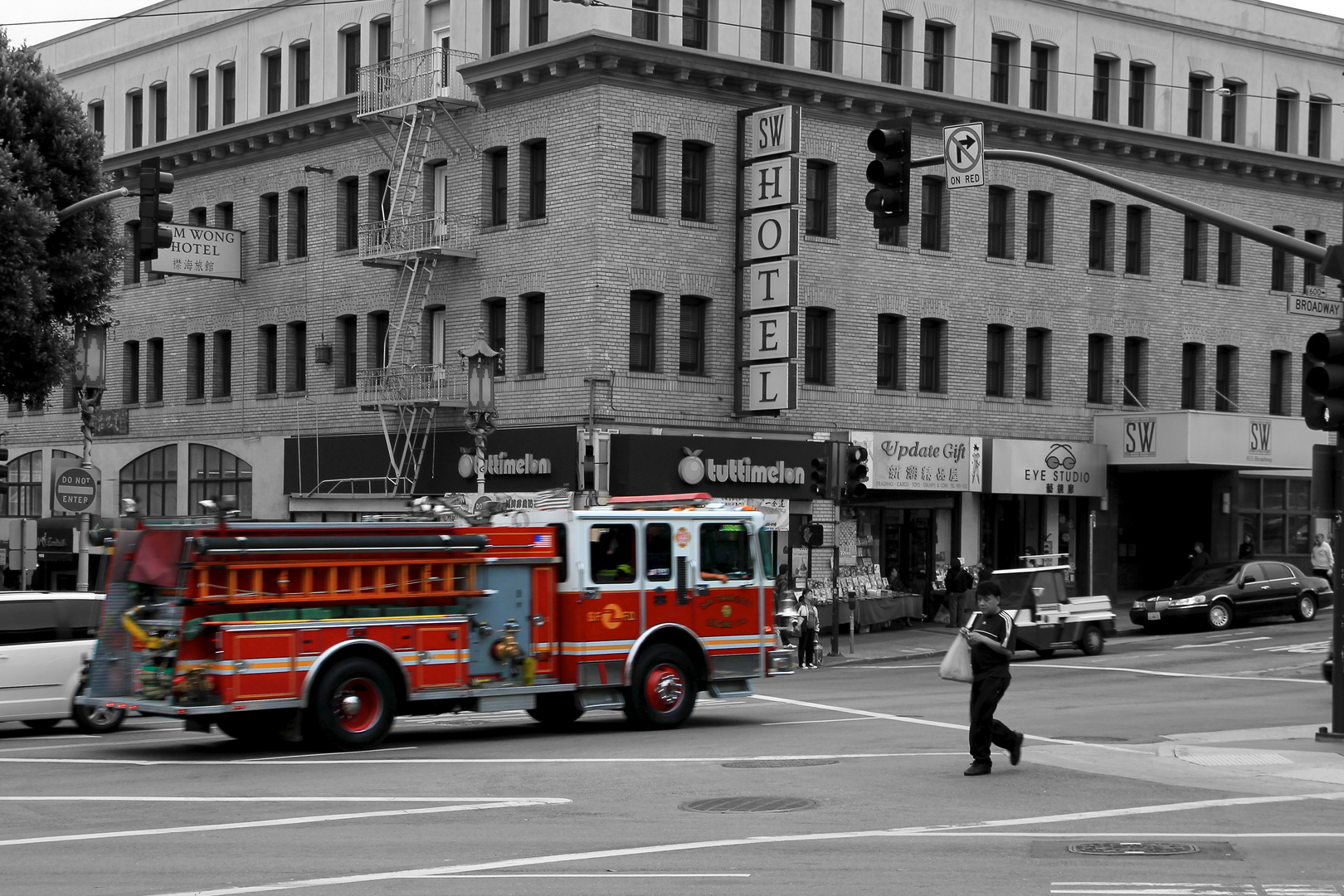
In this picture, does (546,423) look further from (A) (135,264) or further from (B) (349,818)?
(B) (349,818)

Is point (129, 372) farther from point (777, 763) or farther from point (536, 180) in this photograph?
point (777, 763)

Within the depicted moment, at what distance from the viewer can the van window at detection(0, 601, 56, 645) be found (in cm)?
2030

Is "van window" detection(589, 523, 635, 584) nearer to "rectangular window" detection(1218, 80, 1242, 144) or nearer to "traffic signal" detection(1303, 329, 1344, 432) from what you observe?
"traffic signal" detection(1303, 329, 1344, 432)

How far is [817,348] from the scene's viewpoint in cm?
3941

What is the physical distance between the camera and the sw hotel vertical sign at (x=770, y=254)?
36.3 m

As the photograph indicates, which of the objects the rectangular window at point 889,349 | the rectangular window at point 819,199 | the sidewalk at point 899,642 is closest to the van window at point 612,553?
the sidewalk at point 899,642

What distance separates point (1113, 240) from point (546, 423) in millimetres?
15941

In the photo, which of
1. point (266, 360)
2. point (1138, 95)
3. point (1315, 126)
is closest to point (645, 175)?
point (266, 360)

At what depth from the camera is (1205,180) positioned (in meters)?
Result: 45.8

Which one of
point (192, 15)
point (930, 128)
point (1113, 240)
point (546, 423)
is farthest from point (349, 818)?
point (192, 15)

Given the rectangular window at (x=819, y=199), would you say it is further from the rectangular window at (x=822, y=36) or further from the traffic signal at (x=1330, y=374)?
the traffic signal at (x=1330, y=374)

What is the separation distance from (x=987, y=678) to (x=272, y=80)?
3335 cm

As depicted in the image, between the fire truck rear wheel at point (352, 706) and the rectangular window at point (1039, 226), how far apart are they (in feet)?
92.7

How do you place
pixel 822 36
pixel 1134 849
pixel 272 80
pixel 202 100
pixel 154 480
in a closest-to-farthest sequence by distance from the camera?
pixel 1134 849 → pixel 822 36 → pixel 272 80 → pixel 202 100 → pixel 154 480
